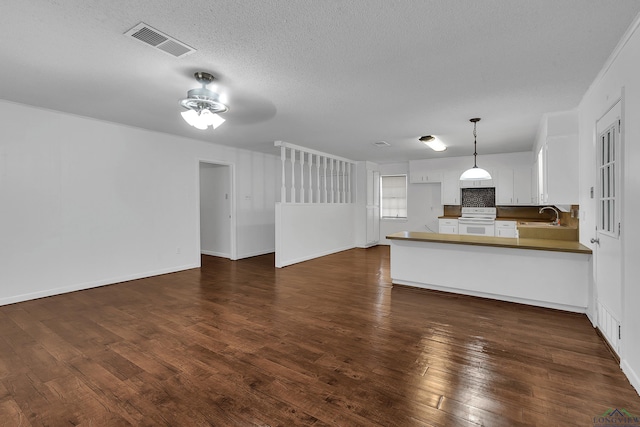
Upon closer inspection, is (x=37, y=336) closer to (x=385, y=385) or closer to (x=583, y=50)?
(x=385, y=385)

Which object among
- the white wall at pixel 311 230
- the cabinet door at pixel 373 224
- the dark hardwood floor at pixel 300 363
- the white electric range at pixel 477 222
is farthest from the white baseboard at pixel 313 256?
the white electric range at pixel 477 222

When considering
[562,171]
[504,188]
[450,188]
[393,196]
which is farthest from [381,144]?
[504,188]

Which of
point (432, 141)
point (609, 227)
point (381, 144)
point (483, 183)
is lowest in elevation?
point (609, 227)

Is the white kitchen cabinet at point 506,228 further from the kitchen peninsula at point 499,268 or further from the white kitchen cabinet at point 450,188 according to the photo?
the kitchen peninsula at point 499,268

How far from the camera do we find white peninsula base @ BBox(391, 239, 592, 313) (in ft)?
11.6

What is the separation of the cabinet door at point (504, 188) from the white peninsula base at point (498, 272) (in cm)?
402

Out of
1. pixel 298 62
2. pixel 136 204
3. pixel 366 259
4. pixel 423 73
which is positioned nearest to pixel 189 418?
pixel 298 62

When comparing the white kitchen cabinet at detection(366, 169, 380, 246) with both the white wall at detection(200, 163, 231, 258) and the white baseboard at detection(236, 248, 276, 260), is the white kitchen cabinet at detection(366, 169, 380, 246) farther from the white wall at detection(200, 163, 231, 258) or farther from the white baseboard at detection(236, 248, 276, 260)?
the white wall at detection(200, 163, 231, 258)

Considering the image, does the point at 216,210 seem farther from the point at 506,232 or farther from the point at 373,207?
the point at 506,232

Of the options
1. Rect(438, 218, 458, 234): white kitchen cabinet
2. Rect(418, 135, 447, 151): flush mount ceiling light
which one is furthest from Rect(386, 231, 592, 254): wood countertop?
Rect(438, 218, 458, 234): white kitchen cabinet

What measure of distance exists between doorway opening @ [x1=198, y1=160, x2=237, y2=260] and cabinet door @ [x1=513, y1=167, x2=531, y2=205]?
6556mm

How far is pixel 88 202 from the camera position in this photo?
4605 millimetres

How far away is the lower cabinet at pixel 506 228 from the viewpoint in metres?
6.95

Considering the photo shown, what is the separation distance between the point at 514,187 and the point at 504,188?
20 cm
